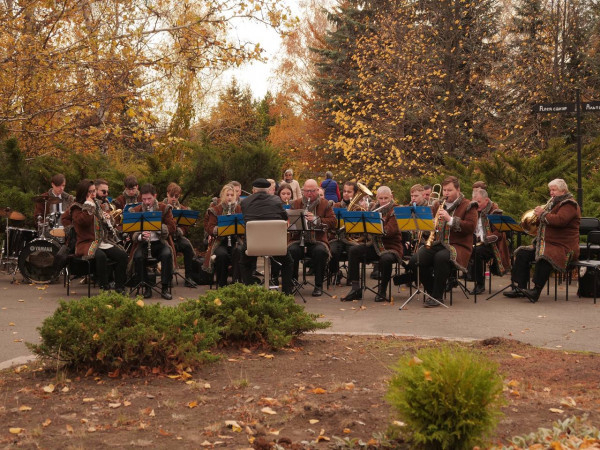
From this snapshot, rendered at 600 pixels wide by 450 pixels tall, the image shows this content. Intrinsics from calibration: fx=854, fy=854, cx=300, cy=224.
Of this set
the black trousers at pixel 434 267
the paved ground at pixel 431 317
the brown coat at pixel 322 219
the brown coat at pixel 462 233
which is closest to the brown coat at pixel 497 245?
the paved ground at pixel 431 317

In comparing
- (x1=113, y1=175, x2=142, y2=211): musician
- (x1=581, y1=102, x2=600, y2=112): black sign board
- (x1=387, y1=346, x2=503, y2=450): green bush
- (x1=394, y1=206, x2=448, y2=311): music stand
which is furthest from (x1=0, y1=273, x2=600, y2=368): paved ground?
(x1=387, y1=346, x2=503, y2=450): green bush

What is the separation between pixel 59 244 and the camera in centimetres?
1541

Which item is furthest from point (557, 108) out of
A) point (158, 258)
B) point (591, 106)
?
point (158, 258)

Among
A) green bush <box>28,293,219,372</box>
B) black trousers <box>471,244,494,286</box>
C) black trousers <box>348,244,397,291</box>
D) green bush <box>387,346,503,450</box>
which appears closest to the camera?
green bush <box>387,346,503,450</box>

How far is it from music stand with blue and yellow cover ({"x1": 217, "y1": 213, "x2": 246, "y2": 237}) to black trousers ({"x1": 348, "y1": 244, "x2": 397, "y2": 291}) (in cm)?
190

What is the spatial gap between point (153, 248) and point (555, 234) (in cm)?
671

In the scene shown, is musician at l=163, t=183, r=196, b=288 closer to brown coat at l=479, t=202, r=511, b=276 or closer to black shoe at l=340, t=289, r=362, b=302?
black shoe at l=340, t=289, r=362, b=302

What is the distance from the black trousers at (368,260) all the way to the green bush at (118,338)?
6753 mm

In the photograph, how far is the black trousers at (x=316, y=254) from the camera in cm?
1468

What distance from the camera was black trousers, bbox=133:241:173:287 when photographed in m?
14.3

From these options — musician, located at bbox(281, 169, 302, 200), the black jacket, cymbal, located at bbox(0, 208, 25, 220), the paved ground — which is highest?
musician, located at bbox(281, 169, 302, 200)

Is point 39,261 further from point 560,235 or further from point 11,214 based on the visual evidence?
point 560,235

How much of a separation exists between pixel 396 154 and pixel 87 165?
13.7 metres

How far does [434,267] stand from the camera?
13.5m
